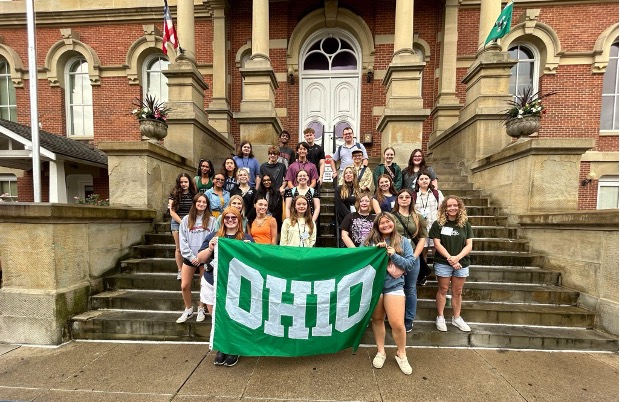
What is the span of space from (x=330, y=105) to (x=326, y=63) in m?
1.69

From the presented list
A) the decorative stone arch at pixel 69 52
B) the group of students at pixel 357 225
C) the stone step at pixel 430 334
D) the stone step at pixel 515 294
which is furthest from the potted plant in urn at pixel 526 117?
the decorative stone arch at pixel 69 52

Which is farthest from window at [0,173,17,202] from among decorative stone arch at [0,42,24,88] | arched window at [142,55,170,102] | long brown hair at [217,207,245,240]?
long brown hair at [217,207,245,240]

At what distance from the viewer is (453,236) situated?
11.9ft

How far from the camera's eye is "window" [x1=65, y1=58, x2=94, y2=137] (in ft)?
40.7

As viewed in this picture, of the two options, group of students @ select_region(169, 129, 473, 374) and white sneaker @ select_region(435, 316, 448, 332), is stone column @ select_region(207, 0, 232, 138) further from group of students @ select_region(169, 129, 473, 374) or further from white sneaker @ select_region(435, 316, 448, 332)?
white sneaker @ select_region(435, 316, 448, 332)

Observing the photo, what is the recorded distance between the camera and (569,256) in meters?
A: 4.50

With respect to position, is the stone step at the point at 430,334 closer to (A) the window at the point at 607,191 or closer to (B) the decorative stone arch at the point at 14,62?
(A) the window at the point at 607,191

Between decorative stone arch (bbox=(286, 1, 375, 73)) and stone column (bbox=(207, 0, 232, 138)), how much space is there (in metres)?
2.56

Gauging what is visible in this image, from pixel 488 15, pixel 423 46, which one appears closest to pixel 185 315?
pixel 488 15

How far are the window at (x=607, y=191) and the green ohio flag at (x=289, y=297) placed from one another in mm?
12577

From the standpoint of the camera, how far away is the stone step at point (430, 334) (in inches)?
141

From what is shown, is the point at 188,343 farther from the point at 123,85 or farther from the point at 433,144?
the point at 123,85

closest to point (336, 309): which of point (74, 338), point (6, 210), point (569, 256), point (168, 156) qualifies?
point (74, 338)

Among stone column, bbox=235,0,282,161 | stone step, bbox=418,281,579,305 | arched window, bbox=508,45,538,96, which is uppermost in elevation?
arched window, bbox=508,45,538,96
